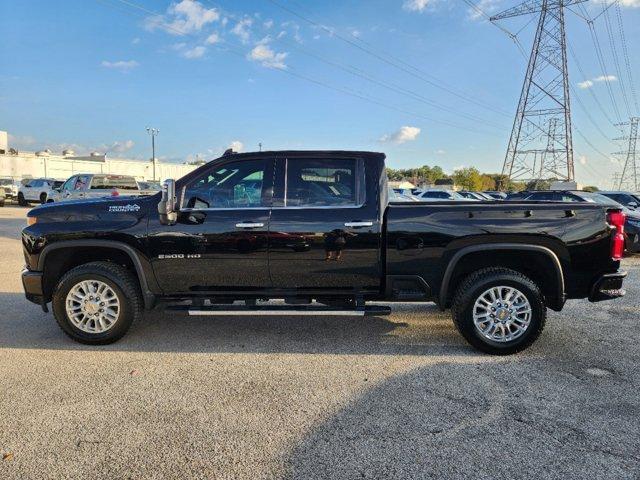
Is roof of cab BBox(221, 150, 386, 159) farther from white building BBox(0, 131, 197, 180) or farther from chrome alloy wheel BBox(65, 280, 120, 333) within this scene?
white building BBox(0, 131, 197, 180)

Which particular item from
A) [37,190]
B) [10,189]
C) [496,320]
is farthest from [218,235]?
[10,189]

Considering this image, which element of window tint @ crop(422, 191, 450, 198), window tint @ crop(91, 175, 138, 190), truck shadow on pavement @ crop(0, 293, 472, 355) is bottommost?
truck shadow on pavement @ crop(0, 293, 472, 355)

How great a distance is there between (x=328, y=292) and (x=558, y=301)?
227 cm

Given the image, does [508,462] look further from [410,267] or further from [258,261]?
[258,261]

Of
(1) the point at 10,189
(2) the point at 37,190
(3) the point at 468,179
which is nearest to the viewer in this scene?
(2) the point at 37,190

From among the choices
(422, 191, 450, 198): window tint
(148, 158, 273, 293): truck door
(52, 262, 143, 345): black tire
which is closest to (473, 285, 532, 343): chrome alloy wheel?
(148, 158, 273, 293): truck door

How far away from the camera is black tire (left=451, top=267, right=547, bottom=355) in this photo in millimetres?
4562

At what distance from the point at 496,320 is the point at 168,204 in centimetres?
337

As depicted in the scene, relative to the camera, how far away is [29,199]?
2809 centimetres

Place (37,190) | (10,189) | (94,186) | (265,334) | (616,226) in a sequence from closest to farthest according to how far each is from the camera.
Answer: (616,226), (265,334), (94,186), (37,190), (10,189)

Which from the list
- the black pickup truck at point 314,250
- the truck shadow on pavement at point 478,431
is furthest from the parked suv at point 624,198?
the truck shadow on pavement at point 478,431

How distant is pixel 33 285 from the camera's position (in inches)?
191

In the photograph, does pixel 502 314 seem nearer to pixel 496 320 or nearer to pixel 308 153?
pixel 496 320

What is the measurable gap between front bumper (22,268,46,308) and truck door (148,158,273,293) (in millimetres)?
1233
